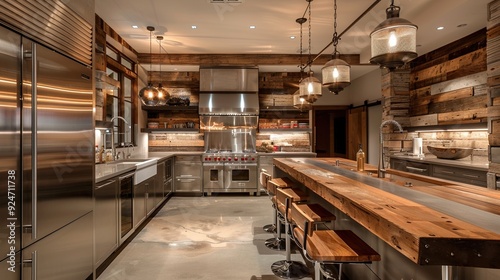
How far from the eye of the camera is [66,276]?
2182 millimetres

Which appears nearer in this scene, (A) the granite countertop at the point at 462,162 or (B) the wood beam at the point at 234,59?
(A) the granite countertop at the point at 462,162

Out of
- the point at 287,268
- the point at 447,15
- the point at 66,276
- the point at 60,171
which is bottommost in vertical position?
the point at 287,268

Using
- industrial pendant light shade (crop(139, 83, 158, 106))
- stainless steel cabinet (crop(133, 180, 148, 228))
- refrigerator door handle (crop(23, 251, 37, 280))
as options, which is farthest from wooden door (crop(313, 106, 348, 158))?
refrigerator door handle (crop(23, 251, 37, 280))

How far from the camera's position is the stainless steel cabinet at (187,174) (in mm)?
6457

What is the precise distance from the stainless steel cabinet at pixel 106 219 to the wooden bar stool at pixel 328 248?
192cm

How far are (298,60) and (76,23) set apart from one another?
191 inches

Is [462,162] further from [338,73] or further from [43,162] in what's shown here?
[43,162]

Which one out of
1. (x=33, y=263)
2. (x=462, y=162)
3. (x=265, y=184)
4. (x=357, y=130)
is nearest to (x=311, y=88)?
(x=265, y=184)

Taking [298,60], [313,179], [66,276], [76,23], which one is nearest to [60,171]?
[66,276]

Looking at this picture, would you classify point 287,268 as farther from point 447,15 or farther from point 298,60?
point 298,60

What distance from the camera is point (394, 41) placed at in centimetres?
198

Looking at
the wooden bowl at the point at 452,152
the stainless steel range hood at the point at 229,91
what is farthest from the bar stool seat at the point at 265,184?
the stainless steel range hood at the point at 229,91

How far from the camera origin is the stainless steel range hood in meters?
6.68

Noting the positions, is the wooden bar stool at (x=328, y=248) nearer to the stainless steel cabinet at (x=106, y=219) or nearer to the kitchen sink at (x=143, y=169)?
the stainless steel cabinet at (x=106, y=219)
